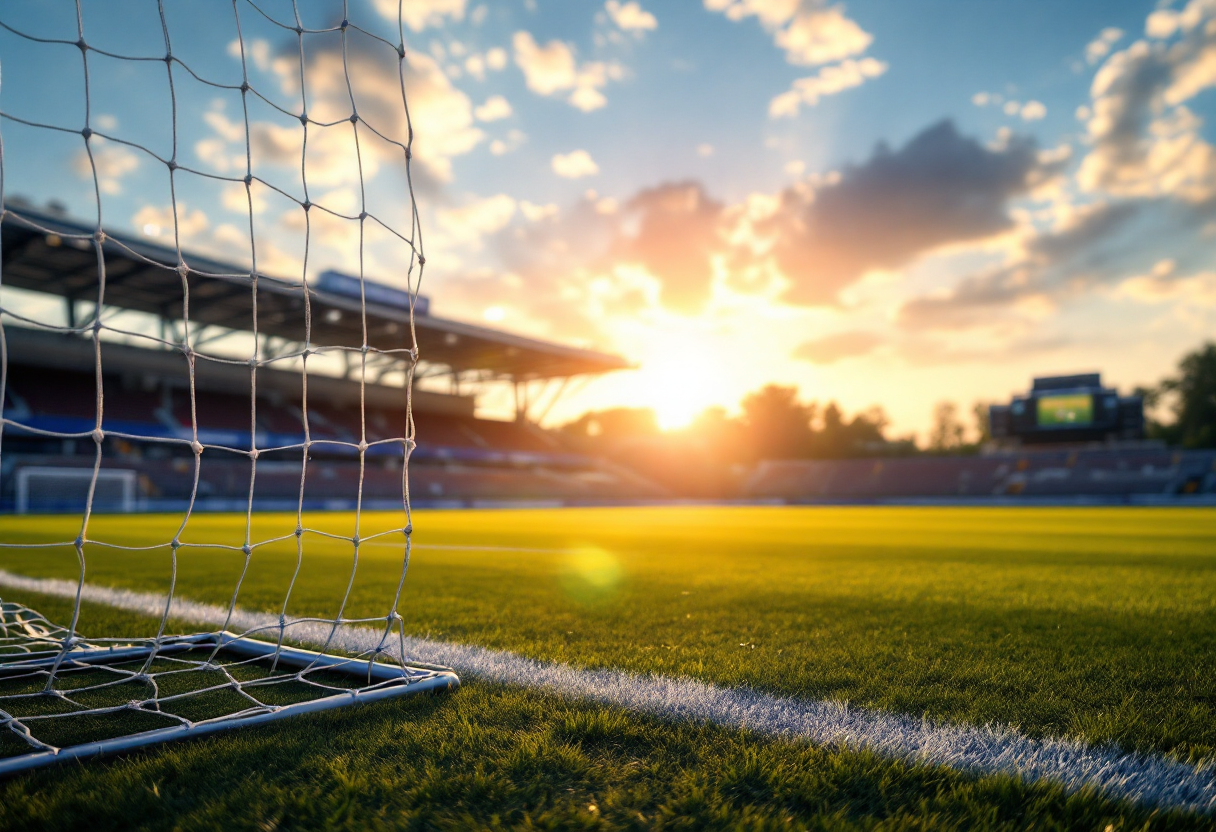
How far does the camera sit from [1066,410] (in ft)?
111

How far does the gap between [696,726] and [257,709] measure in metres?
1.15

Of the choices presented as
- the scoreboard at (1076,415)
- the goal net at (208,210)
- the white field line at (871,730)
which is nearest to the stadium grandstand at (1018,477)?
the scoreboard at (1076,415)

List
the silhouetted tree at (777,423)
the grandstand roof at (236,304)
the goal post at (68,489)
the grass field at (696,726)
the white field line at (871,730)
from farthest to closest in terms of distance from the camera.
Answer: the silhouetted tree at (777,423) → the grandstand roof at (236,304) → the goal post at (68,489) → the white field line at (871,730) → the grass field at (696,726)

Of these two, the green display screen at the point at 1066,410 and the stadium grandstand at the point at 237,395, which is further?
the green display screen at the point at 1066,410

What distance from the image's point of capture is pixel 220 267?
2242 cm

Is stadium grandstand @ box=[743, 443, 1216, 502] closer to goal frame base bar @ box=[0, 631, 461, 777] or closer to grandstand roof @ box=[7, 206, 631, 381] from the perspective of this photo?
grandstand roof @ box=[7, 206, 631, 381]

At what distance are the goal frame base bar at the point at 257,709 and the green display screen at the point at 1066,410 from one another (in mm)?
38529

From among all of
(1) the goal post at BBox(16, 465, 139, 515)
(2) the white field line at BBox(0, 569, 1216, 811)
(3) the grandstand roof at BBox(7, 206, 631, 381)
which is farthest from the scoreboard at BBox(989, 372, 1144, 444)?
(2) the white field line at BBox(0, 569, 1216, 811)

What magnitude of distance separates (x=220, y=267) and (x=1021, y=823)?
25.3 metres

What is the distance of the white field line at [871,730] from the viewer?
1491 millimetres

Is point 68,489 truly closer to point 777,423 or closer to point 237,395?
point 237,395

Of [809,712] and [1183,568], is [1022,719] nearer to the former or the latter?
[809,712]

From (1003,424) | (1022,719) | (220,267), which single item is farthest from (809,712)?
(1003,424)

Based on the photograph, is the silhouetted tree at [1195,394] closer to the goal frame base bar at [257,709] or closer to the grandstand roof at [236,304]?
the grandstand roof at [236,304]
